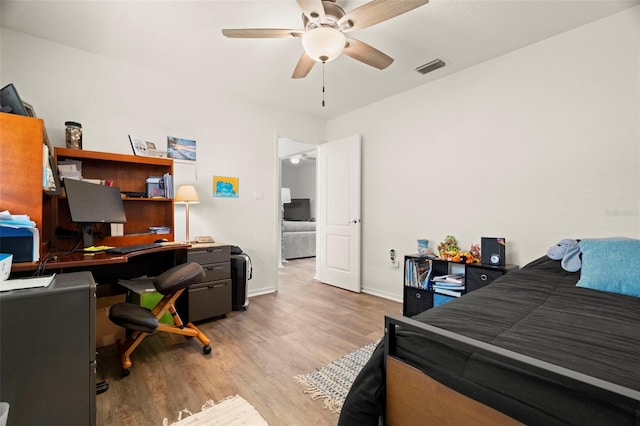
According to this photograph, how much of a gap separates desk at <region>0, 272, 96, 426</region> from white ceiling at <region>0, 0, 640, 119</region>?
198 cm

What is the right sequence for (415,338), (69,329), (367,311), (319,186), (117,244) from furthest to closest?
1. (319,186)
2. (367,311)
3. (117,244)
4. (69,329)
5. (415,338)

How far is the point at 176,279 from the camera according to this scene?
201cm

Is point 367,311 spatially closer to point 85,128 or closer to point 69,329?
point 69,329

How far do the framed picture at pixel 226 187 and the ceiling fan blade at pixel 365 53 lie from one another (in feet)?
6.82

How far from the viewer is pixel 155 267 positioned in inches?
112

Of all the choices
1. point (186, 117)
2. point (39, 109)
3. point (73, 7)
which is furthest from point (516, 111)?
point (39, 109)

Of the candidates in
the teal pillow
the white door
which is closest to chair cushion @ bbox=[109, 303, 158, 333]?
the white door

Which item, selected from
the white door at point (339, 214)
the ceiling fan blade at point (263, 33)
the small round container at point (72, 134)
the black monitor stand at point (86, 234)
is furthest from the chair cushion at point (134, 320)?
the white door at point (339, 214)

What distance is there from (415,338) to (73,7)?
3.03 m

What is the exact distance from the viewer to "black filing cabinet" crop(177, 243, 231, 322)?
270 centimetres

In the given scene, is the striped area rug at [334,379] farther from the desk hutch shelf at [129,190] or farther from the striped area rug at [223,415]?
the desk hutch shelf at [129,190]

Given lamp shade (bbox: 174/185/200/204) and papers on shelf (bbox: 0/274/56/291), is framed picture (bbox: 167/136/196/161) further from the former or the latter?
papers on shelf (bbox: 0/274/56/291)

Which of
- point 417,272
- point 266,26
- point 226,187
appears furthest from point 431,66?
point 226,187

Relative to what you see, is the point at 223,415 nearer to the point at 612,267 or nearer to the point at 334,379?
the point at 334,379
